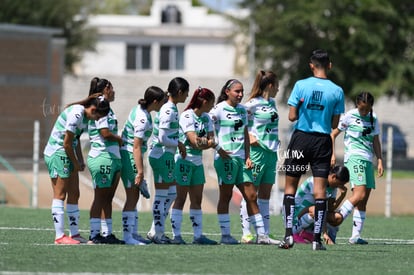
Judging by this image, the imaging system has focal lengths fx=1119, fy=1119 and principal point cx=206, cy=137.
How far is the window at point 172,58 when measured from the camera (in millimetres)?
75125

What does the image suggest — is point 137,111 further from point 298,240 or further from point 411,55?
point 411,55

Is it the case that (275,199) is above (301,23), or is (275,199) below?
below

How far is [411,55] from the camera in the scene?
4231cm

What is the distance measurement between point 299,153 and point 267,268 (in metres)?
2.26

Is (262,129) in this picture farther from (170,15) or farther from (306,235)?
(170,15)

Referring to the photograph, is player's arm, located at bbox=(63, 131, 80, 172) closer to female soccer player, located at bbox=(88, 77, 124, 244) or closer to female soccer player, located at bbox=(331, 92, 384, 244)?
female soccer player, located at bbox=(88, 77, 124, 244)

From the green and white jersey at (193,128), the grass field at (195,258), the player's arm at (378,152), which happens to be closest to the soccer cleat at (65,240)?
the grass field at (195,258)

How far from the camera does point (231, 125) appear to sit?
13.7 m

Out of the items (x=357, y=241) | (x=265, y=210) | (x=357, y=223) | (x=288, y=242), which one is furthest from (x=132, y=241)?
(x=357, y=223)

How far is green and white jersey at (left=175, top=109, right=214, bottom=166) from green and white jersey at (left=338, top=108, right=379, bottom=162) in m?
2.03

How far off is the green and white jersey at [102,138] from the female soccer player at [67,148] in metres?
0.12

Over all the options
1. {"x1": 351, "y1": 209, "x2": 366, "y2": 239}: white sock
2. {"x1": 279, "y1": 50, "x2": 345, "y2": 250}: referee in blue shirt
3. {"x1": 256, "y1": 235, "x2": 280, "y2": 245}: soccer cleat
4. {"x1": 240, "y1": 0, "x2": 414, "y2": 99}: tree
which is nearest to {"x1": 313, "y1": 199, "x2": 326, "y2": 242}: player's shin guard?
{"x1": 279, "y1": 50, "x2": 345, "y2": 250}: referee in blue shirt

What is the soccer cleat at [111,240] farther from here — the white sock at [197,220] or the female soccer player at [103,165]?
the white sock at [197,220]

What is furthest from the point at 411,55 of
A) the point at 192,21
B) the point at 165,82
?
the point at 192,21
